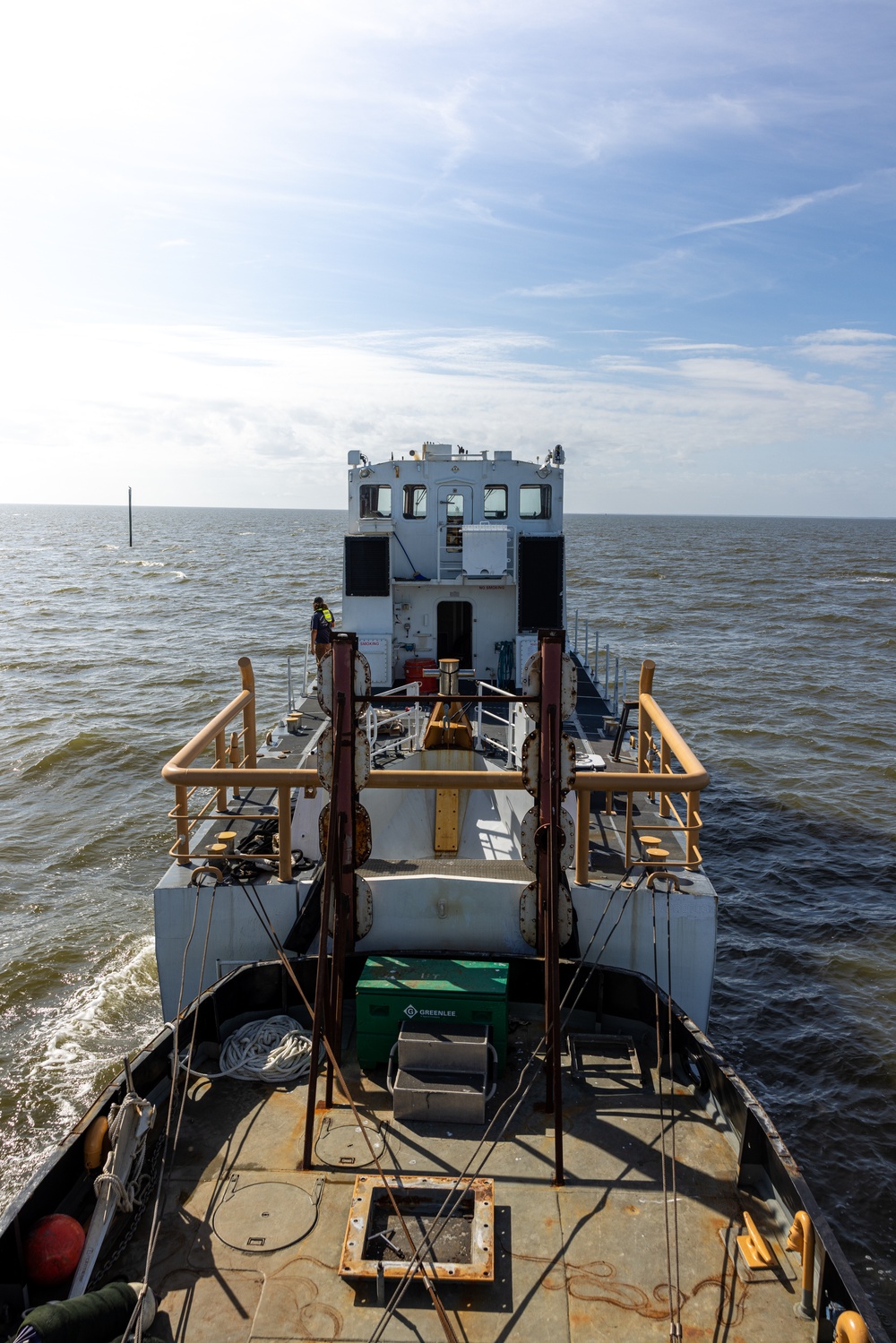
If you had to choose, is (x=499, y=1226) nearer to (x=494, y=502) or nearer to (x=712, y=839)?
(x=712, y=839)

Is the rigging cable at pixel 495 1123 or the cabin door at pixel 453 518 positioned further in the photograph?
the cabin door at pixel 453 518

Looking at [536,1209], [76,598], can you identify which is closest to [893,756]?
[536,1209]

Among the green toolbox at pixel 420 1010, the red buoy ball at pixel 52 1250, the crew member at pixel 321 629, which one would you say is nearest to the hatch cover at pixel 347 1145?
the green toolbox at pixel 420 1010

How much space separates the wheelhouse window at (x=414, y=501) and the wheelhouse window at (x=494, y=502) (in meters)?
1.27

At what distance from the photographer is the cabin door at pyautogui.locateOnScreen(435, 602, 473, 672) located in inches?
749

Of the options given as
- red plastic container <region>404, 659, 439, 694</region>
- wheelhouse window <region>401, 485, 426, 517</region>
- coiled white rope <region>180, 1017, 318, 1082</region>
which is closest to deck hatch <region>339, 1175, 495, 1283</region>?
coiled white rope <region>180, 1017, 318, 1082</region>

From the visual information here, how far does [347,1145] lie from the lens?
6703 mm

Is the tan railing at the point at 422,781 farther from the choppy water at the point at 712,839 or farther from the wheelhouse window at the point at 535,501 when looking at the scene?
the wheelhouse window at the point at 535,501

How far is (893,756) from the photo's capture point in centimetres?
2450

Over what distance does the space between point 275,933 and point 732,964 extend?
8.55 meters

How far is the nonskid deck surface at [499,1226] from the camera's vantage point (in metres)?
5.21


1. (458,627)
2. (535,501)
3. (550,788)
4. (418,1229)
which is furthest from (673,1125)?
(535,501)

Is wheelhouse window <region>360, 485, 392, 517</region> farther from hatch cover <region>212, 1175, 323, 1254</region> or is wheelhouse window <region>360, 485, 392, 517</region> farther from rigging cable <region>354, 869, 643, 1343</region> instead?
hatch cover <region>212, 1175, 323, 1254</region>

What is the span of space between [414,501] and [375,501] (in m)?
0.81
